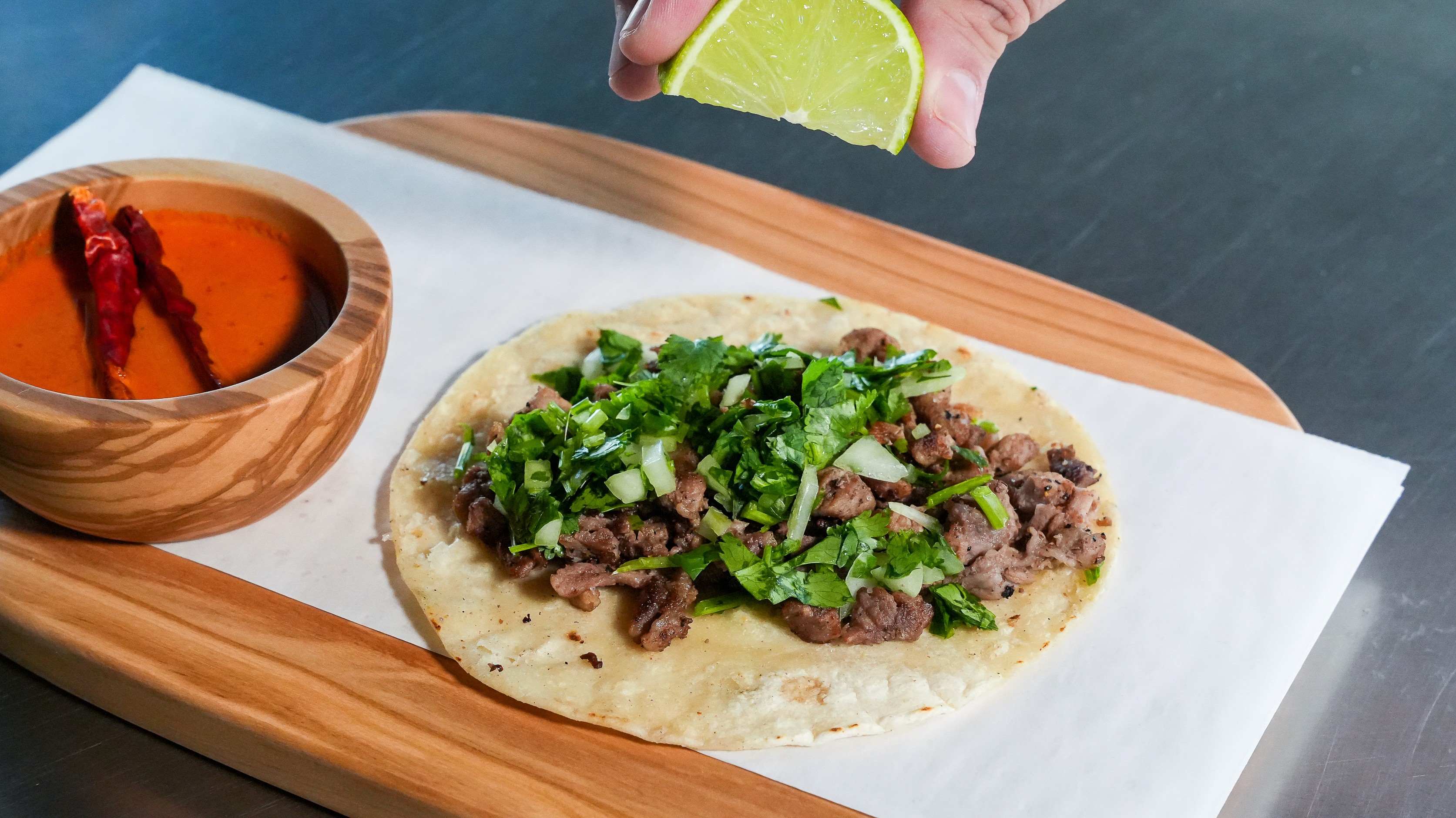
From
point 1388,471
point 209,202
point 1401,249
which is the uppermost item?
point 209,202

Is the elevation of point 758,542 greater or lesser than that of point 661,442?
lesser

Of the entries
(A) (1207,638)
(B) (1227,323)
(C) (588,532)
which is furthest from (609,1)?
(A) (1207,638)

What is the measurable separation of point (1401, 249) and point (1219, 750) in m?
2.66

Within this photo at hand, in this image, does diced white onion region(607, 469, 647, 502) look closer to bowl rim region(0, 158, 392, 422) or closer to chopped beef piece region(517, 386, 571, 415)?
chopped beef piece region(517, 386, 571, 415)

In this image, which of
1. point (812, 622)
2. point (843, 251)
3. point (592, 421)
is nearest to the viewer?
point (812, 622)

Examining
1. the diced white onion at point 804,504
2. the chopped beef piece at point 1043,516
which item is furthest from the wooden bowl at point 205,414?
the chopped beef piece at point 1043,516

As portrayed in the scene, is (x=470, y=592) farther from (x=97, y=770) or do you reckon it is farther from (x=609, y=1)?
(x=609, y=1)

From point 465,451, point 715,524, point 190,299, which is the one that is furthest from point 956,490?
point 190,299

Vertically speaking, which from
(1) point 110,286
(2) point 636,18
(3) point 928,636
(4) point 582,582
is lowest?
(3) point 928,636

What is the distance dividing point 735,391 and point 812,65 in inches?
27.7

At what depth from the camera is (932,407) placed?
272 cm

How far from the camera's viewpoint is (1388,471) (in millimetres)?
2832

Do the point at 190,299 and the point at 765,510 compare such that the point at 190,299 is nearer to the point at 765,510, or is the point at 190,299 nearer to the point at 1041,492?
the point at 765,510

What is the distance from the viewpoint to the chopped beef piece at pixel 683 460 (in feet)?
8.21
